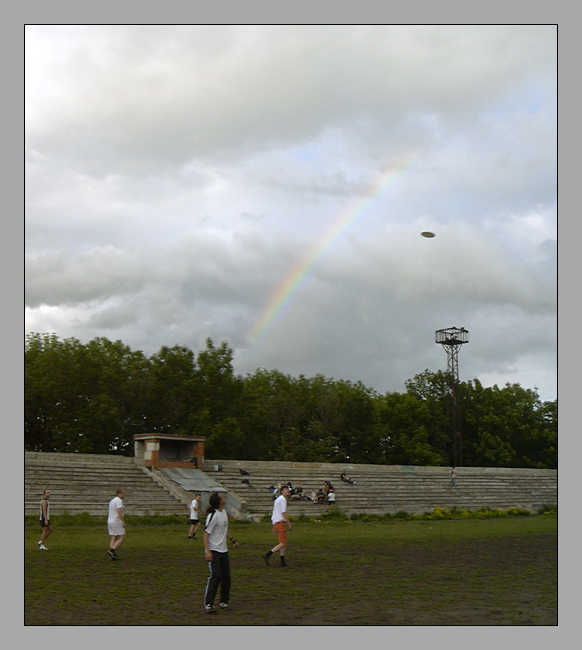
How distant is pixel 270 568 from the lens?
47.9ft

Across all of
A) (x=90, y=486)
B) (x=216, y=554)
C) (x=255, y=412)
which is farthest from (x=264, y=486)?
(x=216, y=554)

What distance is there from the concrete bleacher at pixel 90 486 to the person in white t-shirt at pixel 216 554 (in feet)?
57.8

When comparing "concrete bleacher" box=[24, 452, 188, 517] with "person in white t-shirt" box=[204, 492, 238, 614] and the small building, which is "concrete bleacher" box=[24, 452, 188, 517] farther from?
"person in white t-shirt" box=[204, 492, 238, 614]

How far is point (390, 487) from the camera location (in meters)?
40.2

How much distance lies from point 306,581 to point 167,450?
2407 cm

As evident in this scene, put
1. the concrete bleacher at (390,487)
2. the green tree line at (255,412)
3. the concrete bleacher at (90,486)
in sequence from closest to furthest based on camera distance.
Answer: the concrete bleacher at (90,486)
the concrete bleacher at (390,487)
the green tree line at (255,412)

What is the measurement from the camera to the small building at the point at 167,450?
111 ft

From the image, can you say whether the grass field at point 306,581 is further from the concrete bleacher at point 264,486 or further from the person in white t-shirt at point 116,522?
the concrete bleacher at point 264,486

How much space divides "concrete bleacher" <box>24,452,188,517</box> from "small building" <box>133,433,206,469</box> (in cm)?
80

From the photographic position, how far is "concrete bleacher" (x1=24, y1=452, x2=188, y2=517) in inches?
1046

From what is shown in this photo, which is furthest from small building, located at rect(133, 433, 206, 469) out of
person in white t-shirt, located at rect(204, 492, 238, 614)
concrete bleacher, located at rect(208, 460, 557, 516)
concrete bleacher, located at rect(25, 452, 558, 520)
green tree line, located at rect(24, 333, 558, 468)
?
person in white t-shirt, located at rect(204, 492, 238, 614)

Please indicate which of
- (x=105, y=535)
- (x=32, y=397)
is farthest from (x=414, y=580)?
(x=32, y=397)

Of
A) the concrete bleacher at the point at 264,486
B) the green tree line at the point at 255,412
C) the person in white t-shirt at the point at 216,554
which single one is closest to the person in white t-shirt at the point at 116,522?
the person in white t-shirt at the point at 216,554

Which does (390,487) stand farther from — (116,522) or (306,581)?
(306,581)
